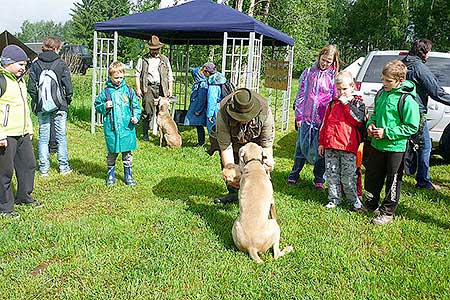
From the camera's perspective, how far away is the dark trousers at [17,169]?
13.7 ft

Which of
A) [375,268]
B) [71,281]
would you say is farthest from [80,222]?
[375,268]

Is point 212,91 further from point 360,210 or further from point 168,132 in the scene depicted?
point 360,210

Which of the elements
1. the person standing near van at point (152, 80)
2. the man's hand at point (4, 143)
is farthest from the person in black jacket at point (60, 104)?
the person standing near van at point (152, 80)

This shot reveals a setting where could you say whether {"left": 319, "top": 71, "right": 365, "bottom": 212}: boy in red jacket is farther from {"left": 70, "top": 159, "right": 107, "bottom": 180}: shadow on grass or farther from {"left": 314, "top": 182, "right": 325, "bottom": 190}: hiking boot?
{"left": 70, "top": 159, "right": 107, "bottom": 180}: shadow on grass

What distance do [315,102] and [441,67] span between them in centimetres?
333

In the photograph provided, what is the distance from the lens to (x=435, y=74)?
7.20 metres

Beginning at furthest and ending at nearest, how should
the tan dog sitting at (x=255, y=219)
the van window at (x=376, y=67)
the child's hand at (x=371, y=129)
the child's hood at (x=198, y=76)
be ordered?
A: 1. the child's hood at (x=198, y=76)
2. the van window at (x=376, y=67)
3. the child's hand at (x=371, y=129)
4. the tan dog sitting at (x=255, y=219)

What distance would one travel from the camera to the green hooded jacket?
13.4 feet

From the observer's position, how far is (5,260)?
3.46m

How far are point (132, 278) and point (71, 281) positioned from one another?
18.4 inches

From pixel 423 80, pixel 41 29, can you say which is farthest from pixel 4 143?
pixel 41 29

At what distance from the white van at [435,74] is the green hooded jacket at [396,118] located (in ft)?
8.33

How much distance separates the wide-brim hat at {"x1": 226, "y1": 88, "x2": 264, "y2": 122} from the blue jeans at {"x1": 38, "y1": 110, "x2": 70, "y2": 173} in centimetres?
329

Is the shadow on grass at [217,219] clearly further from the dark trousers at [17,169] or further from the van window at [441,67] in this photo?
the van window at [441,67]
